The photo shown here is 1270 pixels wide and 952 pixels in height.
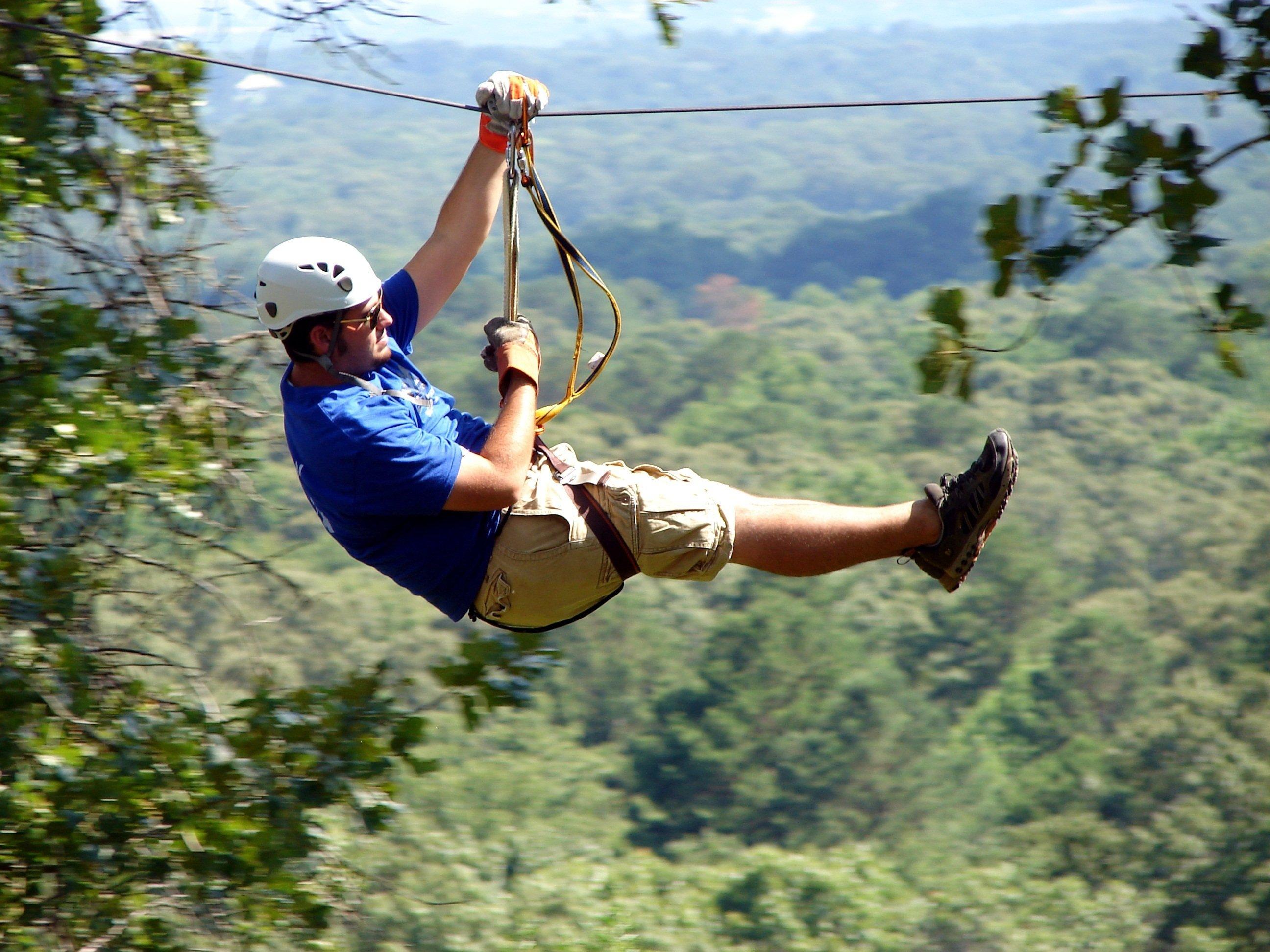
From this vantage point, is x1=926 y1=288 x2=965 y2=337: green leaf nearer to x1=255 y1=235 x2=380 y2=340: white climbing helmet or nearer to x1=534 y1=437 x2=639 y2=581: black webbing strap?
x1=534 y1=437 x2=639 y2=581: black webbing strap

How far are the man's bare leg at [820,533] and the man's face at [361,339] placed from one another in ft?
2.94

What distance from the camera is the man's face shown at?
2.92 m

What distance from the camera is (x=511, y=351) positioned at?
116 inches

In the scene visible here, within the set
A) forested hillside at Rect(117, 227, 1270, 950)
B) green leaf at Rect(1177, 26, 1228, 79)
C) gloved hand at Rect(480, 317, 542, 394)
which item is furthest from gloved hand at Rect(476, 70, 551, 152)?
forested hillside at Rect(117, 227, 1270, 950)

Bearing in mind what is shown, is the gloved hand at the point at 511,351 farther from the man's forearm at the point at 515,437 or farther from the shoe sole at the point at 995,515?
the shoe sole at the point at 995,515

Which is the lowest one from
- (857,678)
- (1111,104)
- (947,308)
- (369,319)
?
(857,678)

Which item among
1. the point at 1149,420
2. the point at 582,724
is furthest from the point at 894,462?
the point at 582,724

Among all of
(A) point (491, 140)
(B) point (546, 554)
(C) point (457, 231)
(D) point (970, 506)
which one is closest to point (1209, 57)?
(D) point (970, 506)

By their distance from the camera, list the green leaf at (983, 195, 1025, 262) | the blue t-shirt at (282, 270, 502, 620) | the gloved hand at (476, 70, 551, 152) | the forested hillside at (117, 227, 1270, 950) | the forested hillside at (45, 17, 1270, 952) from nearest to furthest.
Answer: the green leaf at (983, 195, 1025, 262), the blue t-shirt at (282, 270, 502, 620), the gloved hand at (476, 70, 551, 152), the forested hillside at (45, 17, 1270, 952), the forested hillside at (117, 227, 1270, 950)

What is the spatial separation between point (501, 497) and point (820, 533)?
740 millimetres

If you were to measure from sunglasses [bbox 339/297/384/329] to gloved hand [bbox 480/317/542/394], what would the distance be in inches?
9.9

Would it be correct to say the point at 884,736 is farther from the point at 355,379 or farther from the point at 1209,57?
the point at 1209,57

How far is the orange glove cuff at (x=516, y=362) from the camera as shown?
2.91 meters

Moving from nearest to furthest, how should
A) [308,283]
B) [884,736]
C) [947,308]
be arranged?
[947,308]
[308,283]
[884,736]
